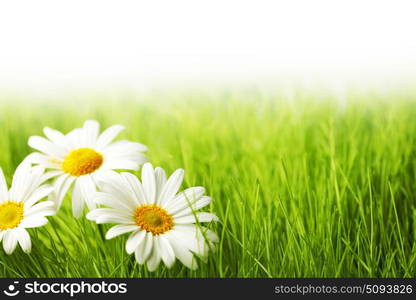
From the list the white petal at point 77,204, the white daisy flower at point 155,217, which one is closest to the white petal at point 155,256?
the white daisy flower at point 155,217

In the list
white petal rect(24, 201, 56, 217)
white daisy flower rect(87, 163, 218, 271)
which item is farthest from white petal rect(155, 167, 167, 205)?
white petal rect(24, 201, 56, 217)

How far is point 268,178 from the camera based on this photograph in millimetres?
844

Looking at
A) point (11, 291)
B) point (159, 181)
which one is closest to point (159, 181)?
point (159, 181)

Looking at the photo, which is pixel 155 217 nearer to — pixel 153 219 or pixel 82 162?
pixel 153 219

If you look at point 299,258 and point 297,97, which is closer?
point 299,258

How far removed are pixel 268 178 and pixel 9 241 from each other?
40 centimetres

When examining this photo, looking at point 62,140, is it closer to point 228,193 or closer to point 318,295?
point 228,193

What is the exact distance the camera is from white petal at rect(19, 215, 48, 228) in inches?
22.5

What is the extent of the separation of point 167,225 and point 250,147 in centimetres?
42

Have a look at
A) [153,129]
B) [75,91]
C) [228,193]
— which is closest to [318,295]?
[228,193]

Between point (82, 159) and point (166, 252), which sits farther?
point (82, 159)

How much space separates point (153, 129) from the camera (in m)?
1.10

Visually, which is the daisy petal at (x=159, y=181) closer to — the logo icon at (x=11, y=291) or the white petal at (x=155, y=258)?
the white petal at (x=155, y=258)

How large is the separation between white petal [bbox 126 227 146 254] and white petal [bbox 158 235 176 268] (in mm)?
20
